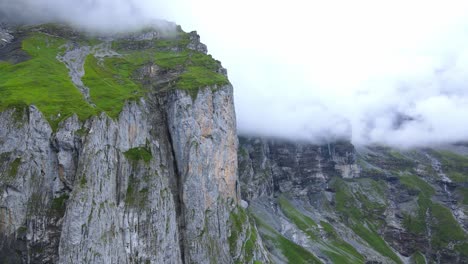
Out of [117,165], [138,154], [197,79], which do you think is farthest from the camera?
[197,79]

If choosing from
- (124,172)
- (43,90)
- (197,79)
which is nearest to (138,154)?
(124,172)

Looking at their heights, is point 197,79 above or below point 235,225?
above

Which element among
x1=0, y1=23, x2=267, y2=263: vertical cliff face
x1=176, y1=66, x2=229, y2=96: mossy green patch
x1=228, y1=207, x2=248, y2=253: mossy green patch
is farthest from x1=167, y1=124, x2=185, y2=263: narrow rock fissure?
x1=176, y1=66, x2=229, y2=96: mossy green patch

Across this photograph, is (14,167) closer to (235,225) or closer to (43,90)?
(43,90)

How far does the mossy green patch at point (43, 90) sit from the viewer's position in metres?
123

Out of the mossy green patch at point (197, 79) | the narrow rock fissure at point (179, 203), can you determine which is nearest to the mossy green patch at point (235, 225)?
the narrow rock fissure at point (179, 203)

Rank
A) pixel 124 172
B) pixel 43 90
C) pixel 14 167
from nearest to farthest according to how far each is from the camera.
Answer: pixel 14 167
pixel 124 172
pixel 43 90

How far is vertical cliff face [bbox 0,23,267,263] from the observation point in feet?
358

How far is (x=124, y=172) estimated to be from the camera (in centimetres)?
12719

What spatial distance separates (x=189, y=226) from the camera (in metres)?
145

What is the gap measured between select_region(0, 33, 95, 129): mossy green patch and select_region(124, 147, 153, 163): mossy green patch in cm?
1705

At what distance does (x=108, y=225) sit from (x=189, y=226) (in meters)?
36.4

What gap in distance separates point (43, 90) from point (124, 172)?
39.7m

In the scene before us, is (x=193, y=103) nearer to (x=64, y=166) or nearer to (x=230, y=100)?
(x=230, y=100)
